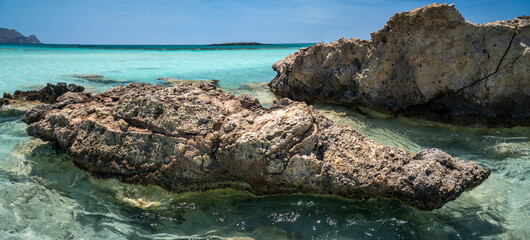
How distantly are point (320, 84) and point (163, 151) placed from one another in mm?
5391

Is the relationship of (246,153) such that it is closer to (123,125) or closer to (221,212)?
(221,212)

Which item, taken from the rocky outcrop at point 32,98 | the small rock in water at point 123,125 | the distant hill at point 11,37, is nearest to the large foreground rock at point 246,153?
the small rock in water at point 123,125

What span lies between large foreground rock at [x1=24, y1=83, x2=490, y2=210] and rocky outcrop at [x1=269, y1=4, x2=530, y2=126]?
334cm

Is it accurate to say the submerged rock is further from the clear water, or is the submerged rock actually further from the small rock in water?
the small rock in water

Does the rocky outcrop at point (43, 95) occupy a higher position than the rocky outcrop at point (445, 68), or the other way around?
the rocky outcrop at point (445, 68)

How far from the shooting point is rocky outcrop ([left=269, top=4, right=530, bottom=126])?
5.84 m

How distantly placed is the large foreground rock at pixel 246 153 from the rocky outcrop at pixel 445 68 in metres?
3.34

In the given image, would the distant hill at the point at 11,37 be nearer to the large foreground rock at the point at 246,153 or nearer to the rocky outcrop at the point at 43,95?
the rocky outcrop at the point at 43,95

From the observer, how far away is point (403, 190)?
3.06 metres

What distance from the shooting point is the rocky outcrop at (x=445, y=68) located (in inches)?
230

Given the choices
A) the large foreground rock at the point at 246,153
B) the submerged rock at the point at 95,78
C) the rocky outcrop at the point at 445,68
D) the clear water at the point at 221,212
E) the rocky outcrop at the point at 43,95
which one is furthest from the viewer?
the submerged rock at the point at 95,78

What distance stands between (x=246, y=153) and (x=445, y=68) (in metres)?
4.91

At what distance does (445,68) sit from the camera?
243 inches

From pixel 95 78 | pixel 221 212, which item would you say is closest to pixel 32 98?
pixel 95 78
